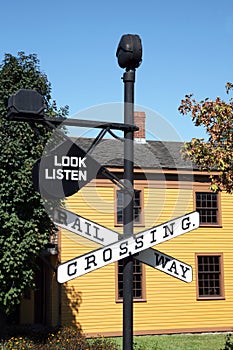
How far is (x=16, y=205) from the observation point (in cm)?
1440

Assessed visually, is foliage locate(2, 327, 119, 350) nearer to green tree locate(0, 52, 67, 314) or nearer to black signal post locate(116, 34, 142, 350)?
green tree locate(0, 52, 67, 314)

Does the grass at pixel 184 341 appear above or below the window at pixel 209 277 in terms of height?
below

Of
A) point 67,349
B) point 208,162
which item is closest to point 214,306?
point 67,349

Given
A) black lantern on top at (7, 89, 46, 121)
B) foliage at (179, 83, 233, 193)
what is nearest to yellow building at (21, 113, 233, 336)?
foliage at (179, 83, 233, 193)

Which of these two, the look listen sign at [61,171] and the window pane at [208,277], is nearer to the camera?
the look listen sign at [61,171]

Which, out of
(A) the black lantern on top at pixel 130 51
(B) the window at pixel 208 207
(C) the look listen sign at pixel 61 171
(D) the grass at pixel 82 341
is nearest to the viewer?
(C) the look listen sign at pixel 61 171

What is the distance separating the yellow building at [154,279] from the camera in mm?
20156

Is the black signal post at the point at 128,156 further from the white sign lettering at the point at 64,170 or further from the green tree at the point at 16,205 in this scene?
the green tree at the point at 16,205

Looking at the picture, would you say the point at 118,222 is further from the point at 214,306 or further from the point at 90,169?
the point at 90,169

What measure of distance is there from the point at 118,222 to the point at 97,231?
16.8 meters

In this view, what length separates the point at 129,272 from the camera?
457 centimetres

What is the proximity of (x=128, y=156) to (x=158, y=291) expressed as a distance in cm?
1719

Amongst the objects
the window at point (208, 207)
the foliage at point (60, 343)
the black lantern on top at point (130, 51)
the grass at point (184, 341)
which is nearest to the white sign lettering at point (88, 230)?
the black lantern on top at point (130, 51)

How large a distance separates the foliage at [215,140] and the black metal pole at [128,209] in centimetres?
675
